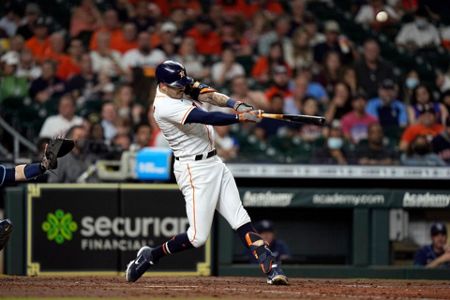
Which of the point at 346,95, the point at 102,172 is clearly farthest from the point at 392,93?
the point at 102,172

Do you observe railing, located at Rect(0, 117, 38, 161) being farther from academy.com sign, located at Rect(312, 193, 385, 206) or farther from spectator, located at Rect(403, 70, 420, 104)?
spectator, located at Rect(403, 70, 420, 104)

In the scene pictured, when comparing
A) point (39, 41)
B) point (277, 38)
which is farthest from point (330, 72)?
point (39, 41)

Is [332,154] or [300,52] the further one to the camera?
[300,52]

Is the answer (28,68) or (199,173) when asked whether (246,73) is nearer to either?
(28,68)

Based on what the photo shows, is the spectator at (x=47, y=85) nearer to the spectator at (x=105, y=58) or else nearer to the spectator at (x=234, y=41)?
the spectator at (x=105, y=58)

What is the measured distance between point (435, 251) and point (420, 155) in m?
1.12

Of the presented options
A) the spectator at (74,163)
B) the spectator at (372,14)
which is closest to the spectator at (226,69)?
the spectator at (372,14)

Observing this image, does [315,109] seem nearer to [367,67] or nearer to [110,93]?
[367,67]

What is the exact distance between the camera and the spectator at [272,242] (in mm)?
11477

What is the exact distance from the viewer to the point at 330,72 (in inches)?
559

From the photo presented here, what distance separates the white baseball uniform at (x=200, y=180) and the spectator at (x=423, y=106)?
5574mm

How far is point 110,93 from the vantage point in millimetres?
13539

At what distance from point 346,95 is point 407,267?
3039 mm

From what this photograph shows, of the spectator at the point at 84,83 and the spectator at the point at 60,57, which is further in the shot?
the spectator at the point at 60,57
